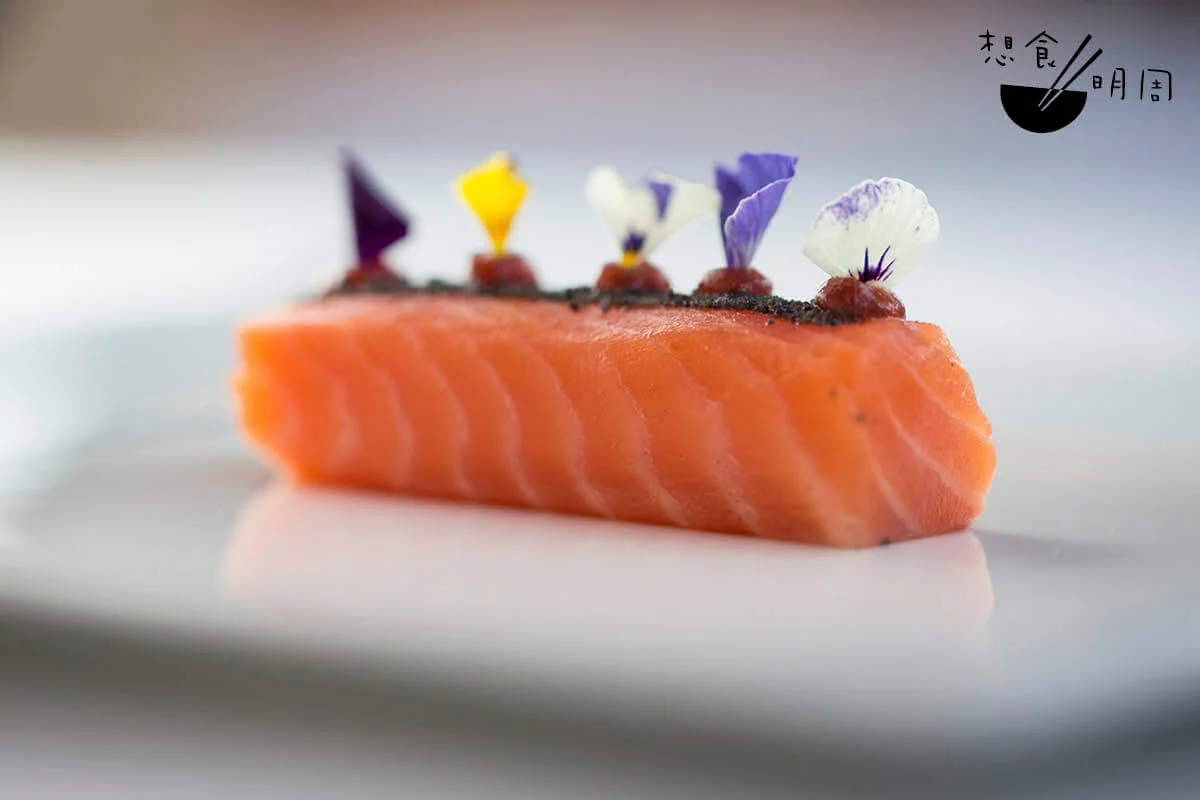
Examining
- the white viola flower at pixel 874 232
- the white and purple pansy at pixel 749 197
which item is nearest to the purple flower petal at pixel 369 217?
the white and purple pansy at pixel 749 197

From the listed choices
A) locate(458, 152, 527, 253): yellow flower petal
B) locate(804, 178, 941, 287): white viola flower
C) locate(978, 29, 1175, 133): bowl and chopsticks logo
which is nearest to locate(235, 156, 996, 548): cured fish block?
locate(804, 178, 941, 287): white viola flower

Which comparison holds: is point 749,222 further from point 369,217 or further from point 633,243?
point 369,217

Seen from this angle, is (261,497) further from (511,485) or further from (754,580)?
(754,580)

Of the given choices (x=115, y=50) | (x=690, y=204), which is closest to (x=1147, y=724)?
(x=690, y=204)

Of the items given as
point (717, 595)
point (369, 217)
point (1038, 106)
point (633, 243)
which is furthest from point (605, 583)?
point (369, 217)

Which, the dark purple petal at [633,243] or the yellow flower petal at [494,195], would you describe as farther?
the yellow flower petal at [494,195]

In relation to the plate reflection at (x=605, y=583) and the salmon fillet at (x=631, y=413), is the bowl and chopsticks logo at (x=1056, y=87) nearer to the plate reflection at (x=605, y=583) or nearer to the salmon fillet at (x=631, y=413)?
the salmon fillet at (x=631, y=413)

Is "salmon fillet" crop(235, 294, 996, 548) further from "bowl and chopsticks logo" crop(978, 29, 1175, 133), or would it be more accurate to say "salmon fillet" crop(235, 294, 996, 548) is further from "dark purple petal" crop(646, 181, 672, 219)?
"bowl and chopsticks logo" crop(978, 29, 1175, 133)
